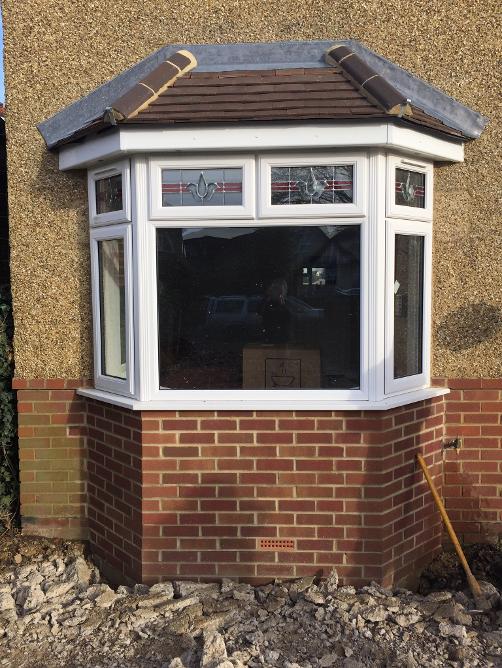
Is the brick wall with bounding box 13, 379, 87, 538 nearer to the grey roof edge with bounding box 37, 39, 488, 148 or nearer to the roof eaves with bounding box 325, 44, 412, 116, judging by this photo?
the grey roof edge with bounding box 37, 39, 488, 148

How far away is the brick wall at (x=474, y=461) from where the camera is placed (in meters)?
4.71

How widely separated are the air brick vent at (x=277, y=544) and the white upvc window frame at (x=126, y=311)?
1.24 meters

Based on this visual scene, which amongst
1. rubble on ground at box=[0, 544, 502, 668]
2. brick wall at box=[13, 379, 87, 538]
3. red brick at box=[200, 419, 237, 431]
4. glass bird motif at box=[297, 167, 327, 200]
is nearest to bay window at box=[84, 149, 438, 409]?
glass bird motif at box=[297, 167, 327, 200]

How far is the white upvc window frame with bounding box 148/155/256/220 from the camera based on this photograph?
412 cm

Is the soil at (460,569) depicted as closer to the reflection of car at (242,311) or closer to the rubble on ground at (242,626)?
the rubble on ground at (242,626)

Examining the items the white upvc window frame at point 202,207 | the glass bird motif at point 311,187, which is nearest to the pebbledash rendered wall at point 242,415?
the white upvc window frame at point 202,207

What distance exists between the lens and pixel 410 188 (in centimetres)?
443

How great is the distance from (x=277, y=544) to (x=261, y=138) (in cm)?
246

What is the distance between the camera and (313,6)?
15.0 feet

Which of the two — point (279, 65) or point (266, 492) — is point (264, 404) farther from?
point (279, 65)

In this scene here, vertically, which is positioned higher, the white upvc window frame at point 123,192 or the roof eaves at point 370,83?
the roof eaves at point 370,83

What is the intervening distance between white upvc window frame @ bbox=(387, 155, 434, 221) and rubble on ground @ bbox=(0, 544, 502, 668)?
7.54 ft

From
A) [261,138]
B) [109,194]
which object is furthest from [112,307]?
[261,138]

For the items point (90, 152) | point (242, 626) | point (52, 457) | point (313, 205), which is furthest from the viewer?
point (52, 457)
